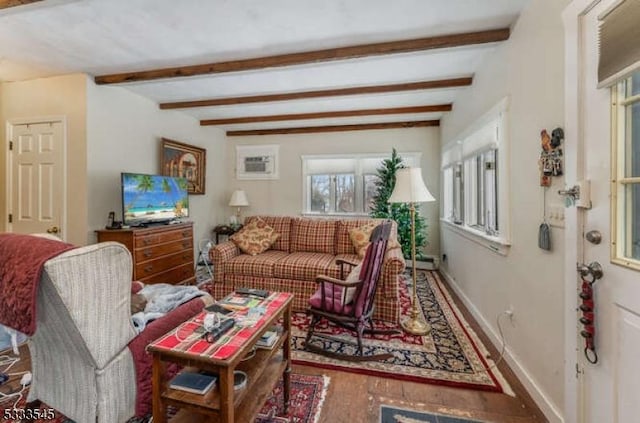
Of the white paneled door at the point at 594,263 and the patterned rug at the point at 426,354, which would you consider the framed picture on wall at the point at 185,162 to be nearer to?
the patterned rug at the point at 426,354

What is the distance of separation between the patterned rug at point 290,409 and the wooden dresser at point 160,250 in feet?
4.72

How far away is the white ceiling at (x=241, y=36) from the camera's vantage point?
1.95m

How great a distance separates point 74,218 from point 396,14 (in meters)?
3.71

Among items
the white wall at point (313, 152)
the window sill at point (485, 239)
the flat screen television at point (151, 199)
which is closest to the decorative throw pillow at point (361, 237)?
the window sill at point (485, 239)

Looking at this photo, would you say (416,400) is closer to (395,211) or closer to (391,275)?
(391,275)

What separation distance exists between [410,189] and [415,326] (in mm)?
1260

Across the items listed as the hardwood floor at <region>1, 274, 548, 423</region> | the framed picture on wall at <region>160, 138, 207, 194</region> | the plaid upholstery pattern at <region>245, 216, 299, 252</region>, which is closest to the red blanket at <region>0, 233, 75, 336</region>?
the hardwood floor at <region>1, 274, 548, 423</region>

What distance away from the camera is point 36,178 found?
125 inches

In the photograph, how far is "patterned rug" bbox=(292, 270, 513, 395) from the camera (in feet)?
6.31

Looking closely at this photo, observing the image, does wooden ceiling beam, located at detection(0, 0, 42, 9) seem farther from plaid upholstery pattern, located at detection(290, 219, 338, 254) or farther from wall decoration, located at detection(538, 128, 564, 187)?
wall decoration, located at detection(538, 128, 564, 187)

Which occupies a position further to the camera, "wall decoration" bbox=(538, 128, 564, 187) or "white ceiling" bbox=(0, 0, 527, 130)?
"white ceiling" bbox=(0, 0, 527, 130)

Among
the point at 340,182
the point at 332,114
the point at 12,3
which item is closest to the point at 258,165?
the point at 340,182

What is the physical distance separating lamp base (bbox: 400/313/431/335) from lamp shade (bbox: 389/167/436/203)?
110cm

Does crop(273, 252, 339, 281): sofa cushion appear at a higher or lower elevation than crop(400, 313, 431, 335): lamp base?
higher
